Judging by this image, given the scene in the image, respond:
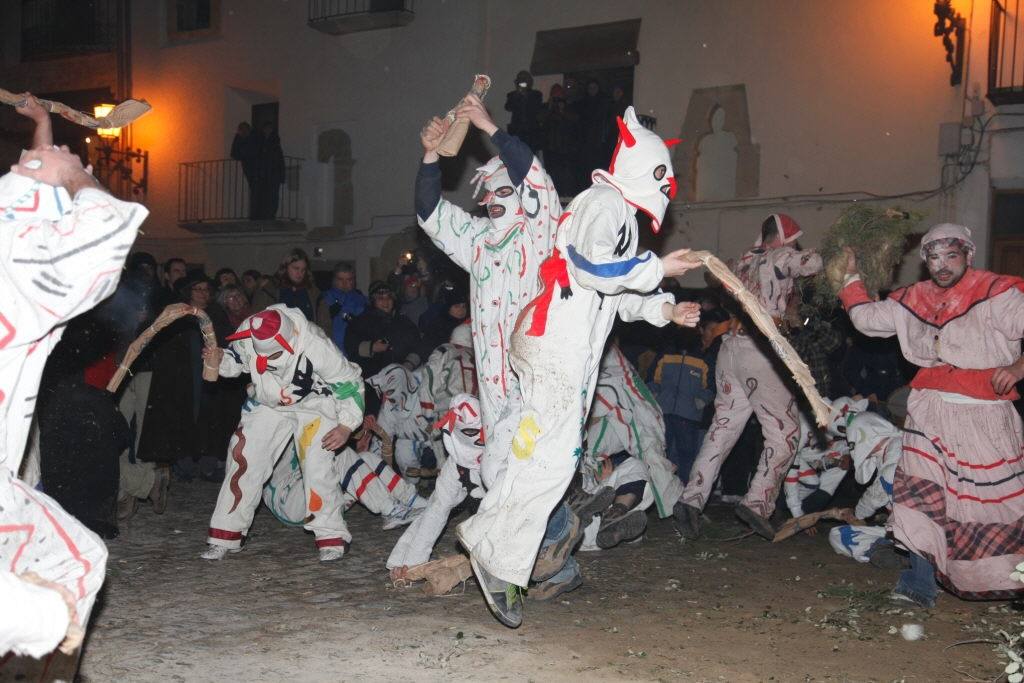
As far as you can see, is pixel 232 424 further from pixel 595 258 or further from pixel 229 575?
pixel 595 258

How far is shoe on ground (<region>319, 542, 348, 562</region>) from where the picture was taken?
21.4 feet

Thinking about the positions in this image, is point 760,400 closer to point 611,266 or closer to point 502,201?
point 502,201

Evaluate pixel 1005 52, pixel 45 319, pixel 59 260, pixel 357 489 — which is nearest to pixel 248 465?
pixel 357 489

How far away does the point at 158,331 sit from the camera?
6.02 m

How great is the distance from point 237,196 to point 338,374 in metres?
14.2

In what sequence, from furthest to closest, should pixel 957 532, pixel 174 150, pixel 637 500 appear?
pixel 174 150
pixel 637 500
pixel 957 532

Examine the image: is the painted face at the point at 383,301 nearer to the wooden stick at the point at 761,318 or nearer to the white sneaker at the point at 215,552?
the white sneaker at the point at 215,552

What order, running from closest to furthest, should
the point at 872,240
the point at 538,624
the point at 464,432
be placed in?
1. the point at 538,624
2. the point at 464,432
3. the point at 872,240

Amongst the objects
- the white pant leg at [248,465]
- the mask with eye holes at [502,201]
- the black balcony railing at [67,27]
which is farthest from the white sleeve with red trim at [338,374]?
the black balcony railing at [67,27]

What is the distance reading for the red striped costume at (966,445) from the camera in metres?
5.44

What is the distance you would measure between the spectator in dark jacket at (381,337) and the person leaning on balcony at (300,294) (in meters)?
0.38

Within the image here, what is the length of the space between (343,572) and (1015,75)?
990 cm

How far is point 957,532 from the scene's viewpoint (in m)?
5.55

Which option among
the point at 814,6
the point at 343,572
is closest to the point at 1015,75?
the point at 814,6
